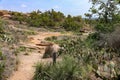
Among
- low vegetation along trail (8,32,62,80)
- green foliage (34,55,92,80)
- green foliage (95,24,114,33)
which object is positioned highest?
green foliage (95,24,114,33)

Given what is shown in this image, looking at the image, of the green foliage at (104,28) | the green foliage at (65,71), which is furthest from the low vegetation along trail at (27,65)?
the green foliage at (104,28)

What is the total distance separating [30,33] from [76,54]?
12.4 meters

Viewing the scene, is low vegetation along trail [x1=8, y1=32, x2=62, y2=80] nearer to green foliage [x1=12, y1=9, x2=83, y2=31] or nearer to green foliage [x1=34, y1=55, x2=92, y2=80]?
green foliage [x1=34, y1=55, x2=92, y2=80]

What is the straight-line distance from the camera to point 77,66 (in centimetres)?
1030

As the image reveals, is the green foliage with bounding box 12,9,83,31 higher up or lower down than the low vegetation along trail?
higher up

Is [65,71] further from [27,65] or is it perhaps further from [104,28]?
[104,28]

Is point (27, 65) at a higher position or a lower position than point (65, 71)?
lower

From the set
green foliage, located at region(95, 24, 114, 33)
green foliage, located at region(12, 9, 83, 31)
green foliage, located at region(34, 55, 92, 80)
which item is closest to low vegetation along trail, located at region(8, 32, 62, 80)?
green foliage, located at region(34, 55, 92, 80)

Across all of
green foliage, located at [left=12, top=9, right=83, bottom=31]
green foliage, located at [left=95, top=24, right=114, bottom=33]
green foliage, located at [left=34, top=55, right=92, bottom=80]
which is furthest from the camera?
green foliage, located at [left=12, top=9, right=83, bottom=31]

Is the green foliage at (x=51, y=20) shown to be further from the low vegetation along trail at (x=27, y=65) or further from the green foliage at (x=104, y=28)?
the low vegetation along trail at (x=27, y=65)

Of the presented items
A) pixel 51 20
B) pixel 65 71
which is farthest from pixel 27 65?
pixel 51 20

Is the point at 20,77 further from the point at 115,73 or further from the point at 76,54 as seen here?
the point at 115,73

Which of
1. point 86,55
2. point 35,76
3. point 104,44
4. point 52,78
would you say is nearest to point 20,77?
point 35,76

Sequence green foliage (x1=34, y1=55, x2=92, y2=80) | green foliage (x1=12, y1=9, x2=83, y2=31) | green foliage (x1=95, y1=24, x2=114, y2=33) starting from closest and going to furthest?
green foliage (x1=34, y1=55, x2=92, y2=80)
green foliage (x1=95, y1=24, x2=114, y2=33)
green foliage (x1=12, y1=9, x2=83, y2=31)
